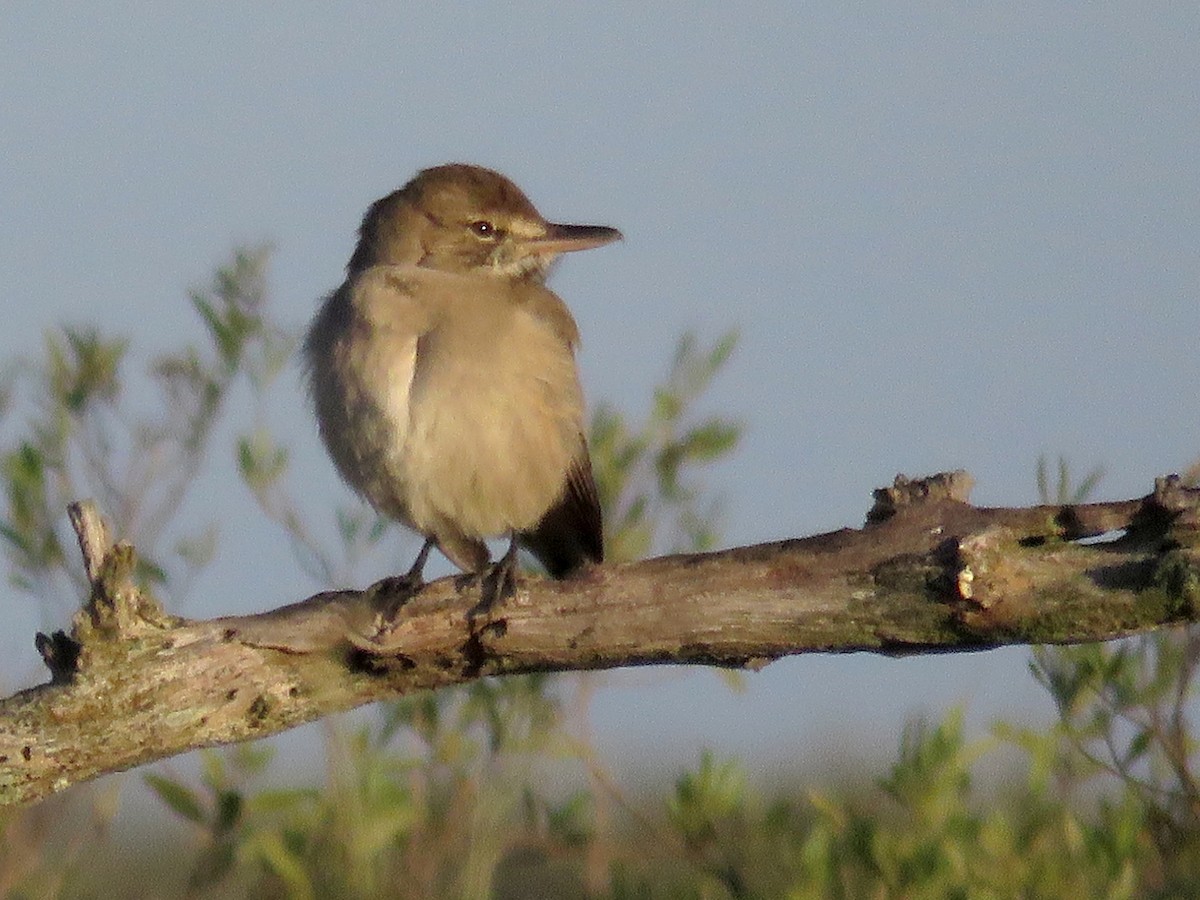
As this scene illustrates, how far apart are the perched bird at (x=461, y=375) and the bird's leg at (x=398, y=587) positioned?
0.02m

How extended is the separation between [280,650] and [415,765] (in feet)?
3.34

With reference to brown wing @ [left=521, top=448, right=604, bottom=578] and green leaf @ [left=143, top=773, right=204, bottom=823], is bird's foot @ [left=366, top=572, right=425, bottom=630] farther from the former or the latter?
green leaf @ [left=143, top=773, right=204, bottom=823]

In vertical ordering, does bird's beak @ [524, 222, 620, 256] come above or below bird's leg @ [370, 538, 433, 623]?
above

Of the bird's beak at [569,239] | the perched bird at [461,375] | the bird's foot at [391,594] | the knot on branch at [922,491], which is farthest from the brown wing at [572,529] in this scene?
the knot on branch at [922,491]

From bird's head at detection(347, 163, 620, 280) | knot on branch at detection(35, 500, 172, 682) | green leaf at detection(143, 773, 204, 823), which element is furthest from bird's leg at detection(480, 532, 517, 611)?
bird's head at detection(347, 163, 620, 280)

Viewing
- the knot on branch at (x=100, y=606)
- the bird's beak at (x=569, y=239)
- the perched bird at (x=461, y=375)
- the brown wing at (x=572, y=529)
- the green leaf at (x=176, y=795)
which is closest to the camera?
the knot on branch at (x=100, y=606)

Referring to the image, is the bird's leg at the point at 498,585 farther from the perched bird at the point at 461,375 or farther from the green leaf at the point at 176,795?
the green leaf at the point at 176,795

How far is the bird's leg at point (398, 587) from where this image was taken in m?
4.41

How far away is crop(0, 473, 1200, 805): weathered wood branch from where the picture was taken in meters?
3.84

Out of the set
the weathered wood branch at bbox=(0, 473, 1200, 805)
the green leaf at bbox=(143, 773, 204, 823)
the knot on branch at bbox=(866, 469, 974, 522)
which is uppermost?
the knot on branch at bbox=(866, 469, 974, 522)

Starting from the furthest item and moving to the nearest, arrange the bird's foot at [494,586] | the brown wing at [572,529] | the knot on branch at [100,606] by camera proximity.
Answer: the brown wing at [572,529]
the bird's foot at [494,586]
the knot on branch at [100,606]

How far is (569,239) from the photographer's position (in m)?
5.86

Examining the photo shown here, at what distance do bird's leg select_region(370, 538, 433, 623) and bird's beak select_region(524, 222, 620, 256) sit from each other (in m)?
1.02

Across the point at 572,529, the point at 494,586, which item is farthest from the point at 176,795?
the point at 572,529
